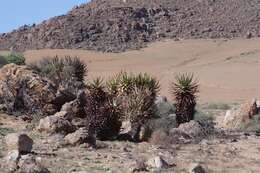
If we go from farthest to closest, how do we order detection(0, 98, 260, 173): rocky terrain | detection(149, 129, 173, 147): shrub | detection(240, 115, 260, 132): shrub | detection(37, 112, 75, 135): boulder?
detection(240, 115, 260, 132): shrub
detection(149, 129, 173, 147): shrub
detection(37, 112, 75, 135): boulder
detection(0, 98, 260, 173): rocky terrain

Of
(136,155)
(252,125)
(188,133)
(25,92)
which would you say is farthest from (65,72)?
(136,155)

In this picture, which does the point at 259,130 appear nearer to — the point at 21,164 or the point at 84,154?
the point at 84,154

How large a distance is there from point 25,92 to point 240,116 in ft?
22.3

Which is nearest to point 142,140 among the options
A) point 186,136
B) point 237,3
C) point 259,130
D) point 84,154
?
point 186,136

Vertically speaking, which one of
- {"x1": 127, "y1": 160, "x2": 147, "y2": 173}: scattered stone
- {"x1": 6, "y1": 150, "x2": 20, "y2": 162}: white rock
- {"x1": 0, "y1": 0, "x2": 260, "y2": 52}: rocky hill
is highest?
{"x1": 0, "y1": 0, "x2": 260, "y2": 52}: rocky hill

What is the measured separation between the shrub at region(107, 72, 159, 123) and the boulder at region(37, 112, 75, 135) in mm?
2217

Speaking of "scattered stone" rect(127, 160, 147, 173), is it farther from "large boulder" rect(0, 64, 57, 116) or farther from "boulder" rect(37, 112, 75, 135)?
"large boulder" rect(0, 64, 57, 116)

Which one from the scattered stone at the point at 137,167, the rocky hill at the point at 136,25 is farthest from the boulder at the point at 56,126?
the rocky hill at the point at 136,25

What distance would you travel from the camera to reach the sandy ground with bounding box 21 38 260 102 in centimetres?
5047

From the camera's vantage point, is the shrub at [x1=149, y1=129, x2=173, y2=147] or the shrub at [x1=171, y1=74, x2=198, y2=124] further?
the shrub at [x1=171, y1=74, x2=198, y2=124]

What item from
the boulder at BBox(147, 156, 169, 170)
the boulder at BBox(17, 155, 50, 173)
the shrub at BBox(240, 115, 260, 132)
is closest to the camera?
Result: the boulder at BBox(17, 155, 50, 173)

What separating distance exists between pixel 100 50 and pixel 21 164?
2550 inches

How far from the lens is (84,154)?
572 inches

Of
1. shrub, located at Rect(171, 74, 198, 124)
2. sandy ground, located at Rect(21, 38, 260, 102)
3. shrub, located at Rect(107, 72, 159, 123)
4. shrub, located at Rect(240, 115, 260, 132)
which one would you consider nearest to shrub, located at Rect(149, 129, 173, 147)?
shrub, located at Rect(107, 72, 159, 123)
